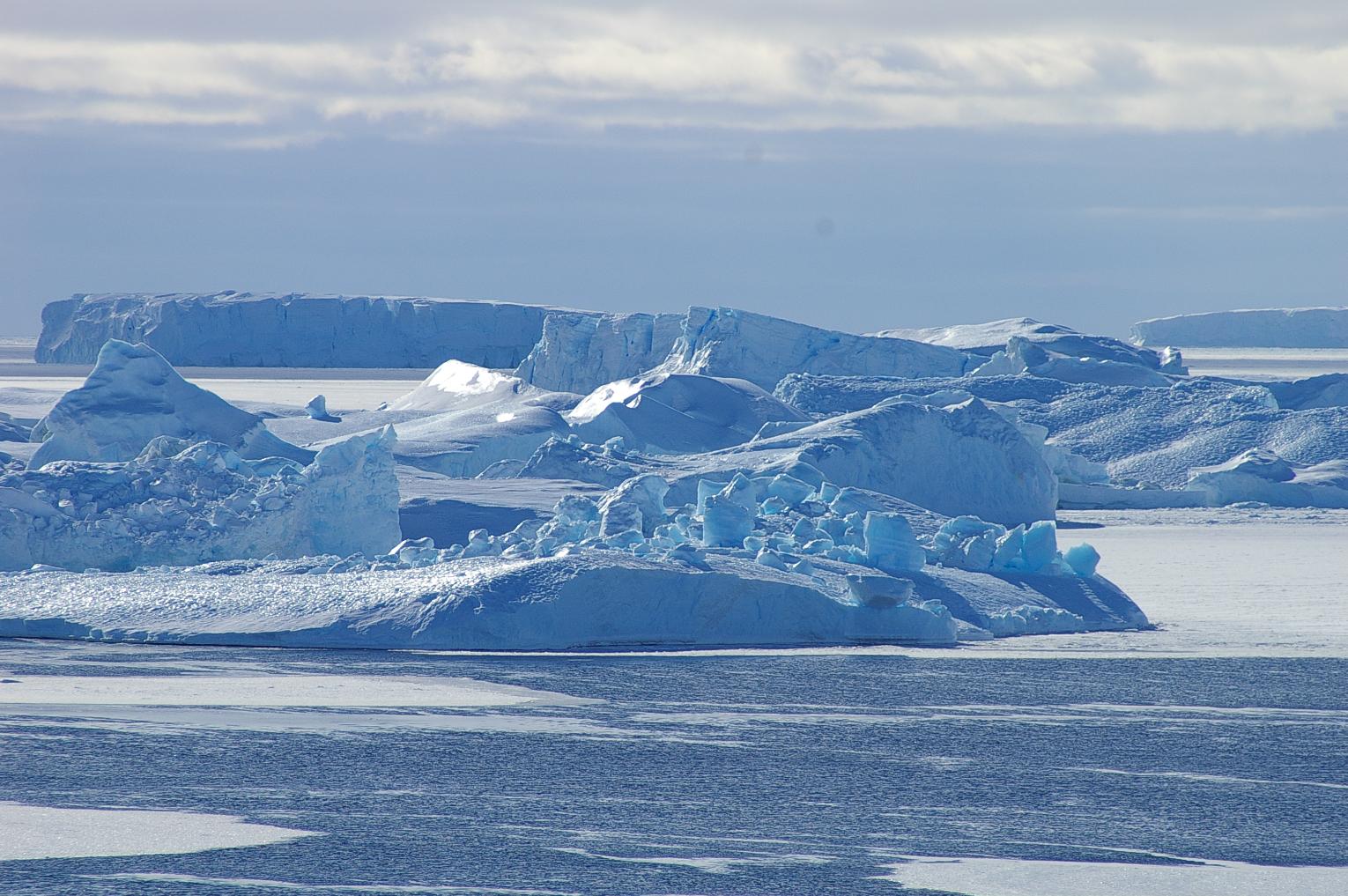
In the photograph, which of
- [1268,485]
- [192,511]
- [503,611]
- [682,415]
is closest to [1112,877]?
[503,611]

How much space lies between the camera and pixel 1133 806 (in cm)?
428

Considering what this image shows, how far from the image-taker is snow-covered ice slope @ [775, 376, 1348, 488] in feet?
53.6

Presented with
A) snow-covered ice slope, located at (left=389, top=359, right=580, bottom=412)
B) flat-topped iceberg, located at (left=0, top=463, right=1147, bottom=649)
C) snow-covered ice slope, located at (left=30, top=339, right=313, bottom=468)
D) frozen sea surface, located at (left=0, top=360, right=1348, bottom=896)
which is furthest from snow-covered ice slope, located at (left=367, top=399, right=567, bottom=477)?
frozen sea surface, located at (left=0, top=360, right=1348, bottom=896)

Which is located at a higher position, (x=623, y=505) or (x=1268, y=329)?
(x=1268, y=329)

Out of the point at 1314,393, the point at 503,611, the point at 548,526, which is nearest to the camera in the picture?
the point at 503,611

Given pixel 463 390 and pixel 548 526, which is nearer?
pixel 548 526

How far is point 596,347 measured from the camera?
24734mm

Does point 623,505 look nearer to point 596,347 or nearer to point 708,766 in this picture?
point 708,766

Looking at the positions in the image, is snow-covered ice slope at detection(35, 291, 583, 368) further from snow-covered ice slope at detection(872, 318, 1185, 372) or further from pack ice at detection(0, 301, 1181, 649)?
pack ice at detection(0, 301, 1181, 649)

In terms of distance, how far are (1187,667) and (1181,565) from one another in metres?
4.02

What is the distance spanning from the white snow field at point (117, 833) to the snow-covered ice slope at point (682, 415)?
39.1ft

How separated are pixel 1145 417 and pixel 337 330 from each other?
2402cm

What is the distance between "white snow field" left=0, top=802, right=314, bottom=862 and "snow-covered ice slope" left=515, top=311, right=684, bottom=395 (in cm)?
2033

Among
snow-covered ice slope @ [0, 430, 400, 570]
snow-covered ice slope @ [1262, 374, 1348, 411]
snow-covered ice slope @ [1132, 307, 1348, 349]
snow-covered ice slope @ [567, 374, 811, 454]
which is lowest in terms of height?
snow-covered ice slope @ [0, 430, 400, 570]
